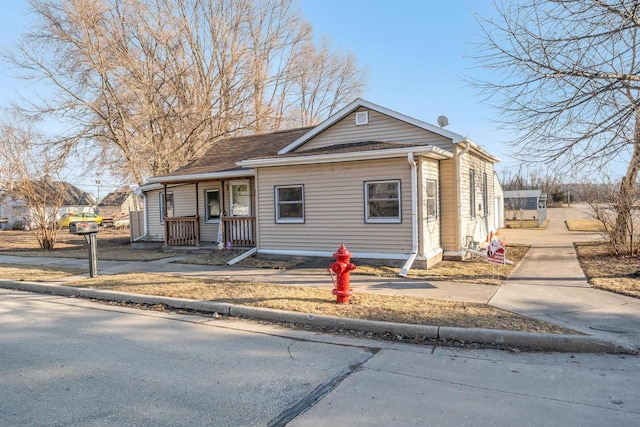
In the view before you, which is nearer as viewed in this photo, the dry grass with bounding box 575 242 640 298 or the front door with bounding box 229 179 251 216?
Result: the dry grass with bounding box 575 242 640 298

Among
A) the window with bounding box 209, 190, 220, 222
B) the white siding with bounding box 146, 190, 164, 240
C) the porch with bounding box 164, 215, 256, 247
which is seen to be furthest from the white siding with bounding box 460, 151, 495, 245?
the white siding with bounding box 146, 190, 164, 240

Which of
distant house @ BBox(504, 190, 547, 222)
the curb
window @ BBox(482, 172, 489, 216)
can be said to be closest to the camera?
the curb

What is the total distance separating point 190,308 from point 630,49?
9922 mm

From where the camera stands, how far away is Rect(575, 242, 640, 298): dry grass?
820cm

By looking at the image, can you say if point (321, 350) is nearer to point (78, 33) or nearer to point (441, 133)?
point (441, 133)

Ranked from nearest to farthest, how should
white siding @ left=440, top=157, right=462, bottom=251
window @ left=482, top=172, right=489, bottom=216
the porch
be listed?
1. white siding @ left=440, top=157, right=462, bottom=251
2. the porch
3. window @ left=482, top=172, right=489, bottom=216

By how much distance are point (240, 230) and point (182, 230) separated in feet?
9.70

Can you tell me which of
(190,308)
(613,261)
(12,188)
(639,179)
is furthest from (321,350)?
(12,188)

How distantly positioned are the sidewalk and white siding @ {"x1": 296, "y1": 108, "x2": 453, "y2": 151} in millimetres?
4359

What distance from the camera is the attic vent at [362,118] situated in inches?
505

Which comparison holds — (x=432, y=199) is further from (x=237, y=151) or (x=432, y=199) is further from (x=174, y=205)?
(x=174, y=205)

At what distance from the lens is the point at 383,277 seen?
9.70 metres

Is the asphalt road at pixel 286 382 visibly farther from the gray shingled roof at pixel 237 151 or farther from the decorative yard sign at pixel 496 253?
the gray shingled roof at pixel 237 151

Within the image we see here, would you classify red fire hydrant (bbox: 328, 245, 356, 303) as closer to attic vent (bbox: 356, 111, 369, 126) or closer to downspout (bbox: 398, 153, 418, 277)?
downspout (bbox: 398, 153, 418, 277)
